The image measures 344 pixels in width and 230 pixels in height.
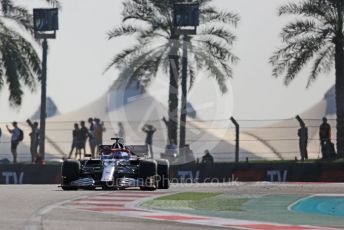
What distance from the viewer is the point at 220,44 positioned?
43281mm

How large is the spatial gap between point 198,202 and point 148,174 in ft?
16.4

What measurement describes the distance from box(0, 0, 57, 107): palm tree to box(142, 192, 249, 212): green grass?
19352 mm

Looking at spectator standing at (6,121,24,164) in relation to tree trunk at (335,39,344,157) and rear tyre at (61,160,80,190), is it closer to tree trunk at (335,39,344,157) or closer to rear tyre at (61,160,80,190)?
tree trunk at (335,39,344,157)

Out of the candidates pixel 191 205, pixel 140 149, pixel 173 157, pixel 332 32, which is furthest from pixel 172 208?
pixel 332 32

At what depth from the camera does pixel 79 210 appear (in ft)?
54.6

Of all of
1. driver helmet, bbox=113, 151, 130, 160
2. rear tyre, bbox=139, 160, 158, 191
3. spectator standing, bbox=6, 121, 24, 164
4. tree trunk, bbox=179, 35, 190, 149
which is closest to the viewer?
rear tyre, bbox=139, 160, 158, 191

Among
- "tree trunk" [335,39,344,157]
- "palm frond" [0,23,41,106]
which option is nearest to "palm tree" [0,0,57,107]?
"palm frond" [0,23,41,106]

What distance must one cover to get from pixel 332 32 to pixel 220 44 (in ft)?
17.3

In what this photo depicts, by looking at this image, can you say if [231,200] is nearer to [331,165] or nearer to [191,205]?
[191,205]

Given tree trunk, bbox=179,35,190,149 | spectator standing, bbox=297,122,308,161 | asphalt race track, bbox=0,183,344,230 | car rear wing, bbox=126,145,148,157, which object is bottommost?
asphalt race track, bbox=0,183,344,230

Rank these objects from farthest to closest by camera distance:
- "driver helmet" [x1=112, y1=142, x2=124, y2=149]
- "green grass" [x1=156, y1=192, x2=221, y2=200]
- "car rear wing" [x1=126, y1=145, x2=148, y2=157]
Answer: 1. "car rear wing" [x1=126, y1=145, x2=148, y2=157]
2. "driver helmet" [x1=112, y1=142, x2=124, y2=149]
3. "green grass" [x1=156, y1=192, x2=221, y2=200]

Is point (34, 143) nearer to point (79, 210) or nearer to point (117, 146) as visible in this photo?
point (117, 146)

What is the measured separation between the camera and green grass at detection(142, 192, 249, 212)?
17750 mm

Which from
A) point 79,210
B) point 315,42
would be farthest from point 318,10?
point 79,210
